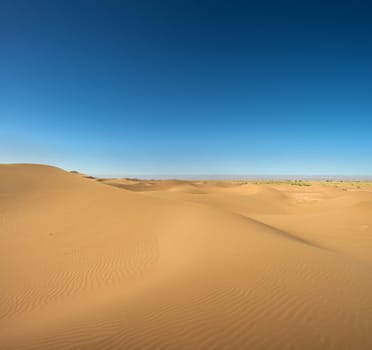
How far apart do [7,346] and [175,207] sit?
470 inches

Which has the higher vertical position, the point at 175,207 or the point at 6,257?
the point at 175,207

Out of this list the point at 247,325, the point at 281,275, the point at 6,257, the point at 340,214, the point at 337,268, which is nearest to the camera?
the point at 247,325

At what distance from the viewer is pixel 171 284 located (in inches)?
224

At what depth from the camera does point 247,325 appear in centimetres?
380

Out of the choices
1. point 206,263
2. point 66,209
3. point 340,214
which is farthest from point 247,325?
point 340,214

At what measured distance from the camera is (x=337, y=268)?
6707 millimetres

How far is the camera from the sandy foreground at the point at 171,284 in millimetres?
3645

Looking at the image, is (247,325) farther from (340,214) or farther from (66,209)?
(340,214)

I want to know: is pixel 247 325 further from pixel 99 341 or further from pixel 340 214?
pixel 340 214

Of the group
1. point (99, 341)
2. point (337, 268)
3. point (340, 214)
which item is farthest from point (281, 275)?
point (340, 214)

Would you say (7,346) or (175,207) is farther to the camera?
(175,207)

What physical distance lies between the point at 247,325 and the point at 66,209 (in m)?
14.0

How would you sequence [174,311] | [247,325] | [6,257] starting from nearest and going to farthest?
[247,325], [174,311], [6,257]

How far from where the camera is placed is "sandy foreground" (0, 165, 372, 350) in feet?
12.0
